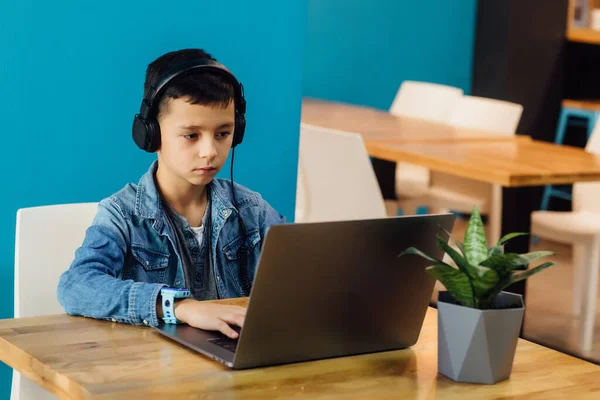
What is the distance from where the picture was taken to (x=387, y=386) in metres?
1.46

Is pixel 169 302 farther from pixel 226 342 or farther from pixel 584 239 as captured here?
pixel 584 239

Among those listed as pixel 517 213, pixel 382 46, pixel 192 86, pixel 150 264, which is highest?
pixel 382 46

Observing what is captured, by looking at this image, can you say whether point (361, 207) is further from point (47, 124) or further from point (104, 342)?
point (104, 342)

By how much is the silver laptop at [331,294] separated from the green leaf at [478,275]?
9 cm

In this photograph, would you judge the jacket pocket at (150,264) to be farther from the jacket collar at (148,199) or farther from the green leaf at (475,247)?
the green leaf at (475,247)

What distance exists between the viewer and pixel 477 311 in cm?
145

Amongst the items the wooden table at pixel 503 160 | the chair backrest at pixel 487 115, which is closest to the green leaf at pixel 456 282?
the wooden table at pixel 503 160

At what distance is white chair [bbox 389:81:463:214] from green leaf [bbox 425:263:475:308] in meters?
3.24

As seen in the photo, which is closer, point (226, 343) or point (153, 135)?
point (226, 343)

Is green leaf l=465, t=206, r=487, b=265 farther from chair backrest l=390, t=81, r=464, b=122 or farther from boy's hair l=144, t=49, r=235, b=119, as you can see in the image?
chair backrest l=390, t=81, r=464, b=122

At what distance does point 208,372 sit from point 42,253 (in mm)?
701

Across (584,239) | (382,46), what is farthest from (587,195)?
(382,46)

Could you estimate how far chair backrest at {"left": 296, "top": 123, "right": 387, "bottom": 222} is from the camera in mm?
3574

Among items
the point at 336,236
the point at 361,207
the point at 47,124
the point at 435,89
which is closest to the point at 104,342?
the point at 336,236
